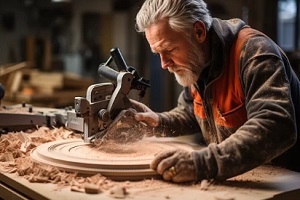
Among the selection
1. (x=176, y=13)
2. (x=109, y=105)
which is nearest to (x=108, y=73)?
(x=109, y=105)

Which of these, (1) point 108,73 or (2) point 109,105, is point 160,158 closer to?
(2) point 109,105

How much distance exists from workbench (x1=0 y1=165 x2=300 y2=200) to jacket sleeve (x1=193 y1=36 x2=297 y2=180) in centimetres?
8

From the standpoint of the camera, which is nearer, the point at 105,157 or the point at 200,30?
the point at 105,157

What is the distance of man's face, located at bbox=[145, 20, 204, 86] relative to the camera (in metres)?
2.18

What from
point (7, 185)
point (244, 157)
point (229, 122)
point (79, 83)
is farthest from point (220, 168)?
point (79, 83)

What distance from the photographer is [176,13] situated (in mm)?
2154

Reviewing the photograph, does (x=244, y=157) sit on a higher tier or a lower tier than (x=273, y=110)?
lower

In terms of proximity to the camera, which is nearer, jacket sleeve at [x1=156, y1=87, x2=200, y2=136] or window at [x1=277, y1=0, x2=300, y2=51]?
jacket sleeve at [x1=156, y1=87, x2=200, y2=136]

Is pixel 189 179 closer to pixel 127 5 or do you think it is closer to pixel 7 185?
pixel 7 185

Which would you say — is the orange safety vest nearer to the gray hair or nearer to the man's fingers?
the gray hair

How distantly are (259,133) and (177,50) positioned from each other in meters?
0.62

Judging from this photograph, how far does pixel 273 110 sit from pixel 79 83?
15.5ft

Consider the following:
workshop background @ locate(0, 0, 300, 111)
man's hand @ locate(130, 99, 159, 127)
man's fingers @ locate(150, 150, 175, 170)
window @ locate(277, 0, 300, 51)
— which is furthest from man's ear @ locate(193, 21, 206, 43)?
window @ locate(277, 0, 300, 51)

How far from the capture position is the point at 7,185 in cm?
197
